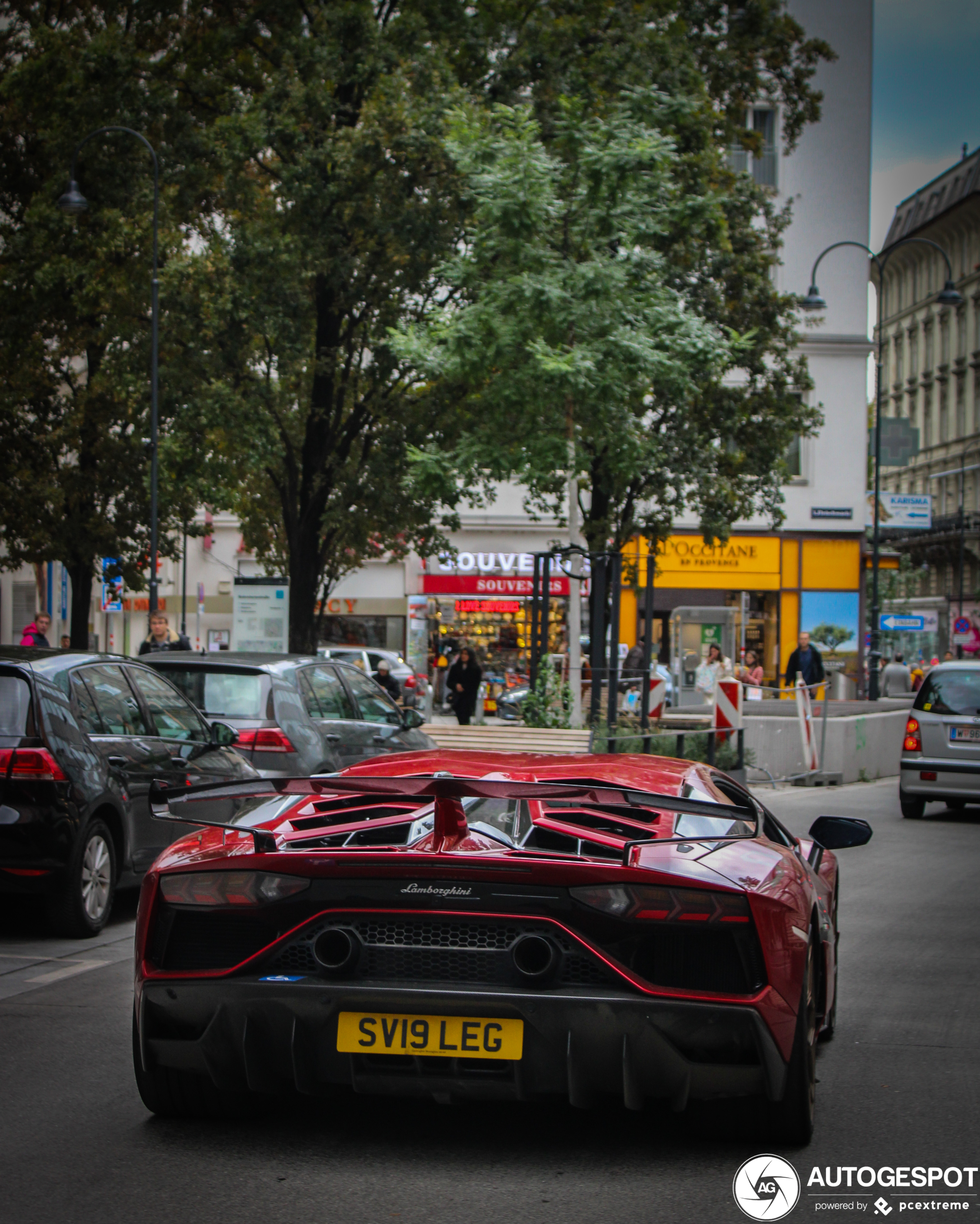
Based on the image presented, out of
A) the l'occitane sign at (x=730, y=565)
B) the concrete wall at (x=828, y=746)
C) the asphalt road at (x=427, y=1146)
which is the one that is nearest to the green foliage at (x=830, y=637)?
the l'occitane sign at (x=730, y=565)

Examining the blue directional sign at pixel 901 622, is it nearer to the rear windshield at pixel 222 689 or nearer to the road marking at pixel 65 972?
the rear windshield at pixel 222 689

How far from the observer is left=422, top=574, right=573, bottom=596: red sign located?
43.6m

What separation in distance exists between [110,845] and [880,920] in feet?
15.0

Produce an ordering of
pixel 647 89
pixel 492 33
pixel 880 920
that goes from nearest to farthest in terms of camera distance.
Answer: pixel 880 920 → pixel 647 89 → pixel 492 33

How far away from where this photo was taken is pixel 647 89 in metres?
20.0

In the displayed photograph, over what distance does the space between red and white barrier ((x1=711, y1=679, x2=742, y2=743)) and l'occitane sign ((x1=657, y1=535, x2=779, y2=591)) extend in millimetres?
25790

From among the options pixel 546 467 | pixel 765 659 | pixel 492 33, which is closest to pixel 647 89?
pixel 492 33

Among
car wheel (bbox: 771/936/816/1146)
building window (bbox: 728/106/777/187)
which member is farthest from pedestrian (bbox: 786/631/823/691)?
building window (bbox: 728/106/777/187)

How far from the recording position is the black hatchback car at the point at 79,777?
8195 millimetres

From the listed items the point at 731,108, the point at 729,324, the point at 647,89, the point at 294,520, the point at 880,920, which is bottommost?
the point at 880,920

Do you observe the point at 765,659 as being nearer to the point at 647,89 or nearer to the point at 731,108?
the point at 731,108

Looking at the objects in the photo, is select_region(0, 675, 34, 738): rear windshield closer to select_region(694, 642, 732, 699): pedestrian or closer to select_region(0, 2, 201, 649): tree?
select_region(0, 2, 201, 649): tree

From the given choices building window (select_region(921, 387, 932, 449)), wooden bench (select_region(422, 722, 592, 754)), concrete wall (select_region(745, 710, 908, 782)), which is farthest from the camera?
building window (select_region(921, 387, 932, 449))

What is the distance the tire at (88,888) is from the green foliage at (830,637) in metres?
35.6
